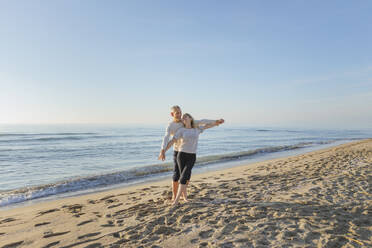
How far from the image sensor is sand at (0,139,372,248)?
10.4 ft

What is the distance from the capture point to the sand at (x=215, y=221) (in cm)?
317

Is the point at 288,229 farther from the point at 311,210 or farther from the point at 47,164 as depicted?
the point at 47,164

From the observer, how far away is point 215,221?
377 cm

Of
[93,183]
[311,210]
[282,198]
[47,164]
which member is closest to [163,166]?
[93,183]

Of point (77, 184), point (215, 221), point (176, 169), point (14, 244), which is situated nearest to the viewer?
point (14, 244)

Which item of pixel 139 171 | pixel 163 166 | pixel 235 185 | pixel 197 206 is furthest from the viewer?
pixel 163 166

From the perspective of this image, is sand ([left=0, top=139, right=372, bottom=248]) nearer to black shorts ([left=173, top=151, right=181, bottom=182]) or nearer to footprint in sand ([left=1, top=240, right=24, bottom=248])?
footprint in sand ([left=1, top=240, right=24, bottom=248])

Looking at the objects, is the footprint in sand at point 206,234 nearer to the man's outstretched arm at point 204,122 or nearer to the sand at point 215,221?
the sand at point 215,221

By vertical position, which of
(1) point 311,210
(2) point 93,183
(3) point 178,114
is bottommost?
(2) point 93,183

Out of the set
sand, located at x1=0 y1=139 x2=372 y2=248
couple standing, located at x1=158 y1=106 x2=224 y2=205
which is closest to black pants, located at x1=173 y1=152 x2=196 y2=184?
couple standing, located at x1=158 y1=106 x2=224 y2=205

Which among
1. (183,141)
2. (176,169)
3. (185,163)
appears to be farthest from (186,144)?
(176,169)

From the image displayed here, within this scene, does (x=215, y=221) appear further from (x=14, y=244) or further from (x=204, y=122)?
(x=14, y=244)

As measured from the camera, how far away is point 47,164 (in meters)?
12.7

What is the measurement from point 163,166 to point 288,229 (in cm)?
873
